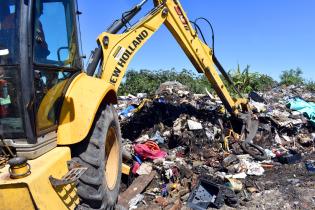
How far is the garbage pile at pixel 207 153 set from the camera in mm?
4797

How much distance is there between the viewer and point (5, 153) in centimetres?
277

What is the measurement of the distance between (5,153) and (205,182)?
8.95 feet

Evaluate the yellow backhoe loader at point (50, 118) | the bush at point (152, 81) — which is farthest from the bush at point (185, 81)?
the yellow backhoe loader at point (50, 118)

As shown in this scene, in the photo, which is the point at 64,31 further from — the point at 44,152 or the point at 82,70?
the point at 44,152

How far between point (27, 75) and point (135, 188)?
266 cm

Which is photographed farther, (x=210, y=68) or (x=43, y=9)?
(x=210, y=68)

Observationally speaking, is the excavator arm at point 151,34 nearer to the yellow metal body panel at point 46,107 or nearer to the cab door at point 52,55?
the cab door at point 52,55

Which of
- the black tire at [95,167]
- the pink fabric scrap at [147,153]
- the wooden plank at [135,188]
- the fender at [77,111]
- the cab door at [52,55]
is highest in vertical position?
the cab door at [52,55]

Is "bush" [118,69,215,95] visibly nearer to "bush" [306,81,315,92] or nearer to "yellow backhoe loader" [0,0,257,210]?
"bush" [306,81,315,92]

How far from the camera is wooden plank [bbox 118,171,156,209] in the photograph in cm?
465

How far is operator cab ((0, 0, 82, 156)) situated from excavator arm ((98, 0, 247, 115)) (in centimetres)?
187

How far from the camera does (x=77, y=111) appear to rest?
10.9ft

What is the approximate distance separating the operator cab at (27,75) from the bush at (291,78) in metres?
13.2

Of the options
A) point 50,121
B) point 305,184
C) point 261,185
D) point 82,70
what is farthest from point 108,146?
point 305,184
